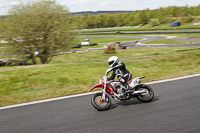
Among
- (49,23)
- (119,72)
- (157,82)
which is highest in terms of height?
(49,23)

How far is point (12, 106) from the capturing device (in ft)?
25.1

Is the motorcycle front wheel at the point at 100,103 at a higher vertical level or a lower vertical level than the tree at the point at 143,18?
lower

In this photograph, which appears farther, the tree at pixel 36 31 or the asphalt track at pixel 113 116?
the tree at pixel 36 31

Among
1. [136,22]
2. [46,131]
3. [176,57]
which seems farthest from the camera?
[136,22]

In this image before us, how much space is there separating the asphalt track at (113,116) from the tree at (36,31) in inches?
501

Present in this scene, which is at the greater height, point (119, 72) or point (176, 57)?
point (119, 72)

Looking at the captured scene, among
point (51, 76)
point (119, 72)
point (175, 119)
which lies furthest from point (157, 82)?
point (51, 76)

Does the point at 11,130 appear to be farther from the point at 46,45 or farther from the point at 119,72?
the point at 46,45

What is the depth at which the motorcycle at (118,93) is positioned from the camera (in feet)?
22.2

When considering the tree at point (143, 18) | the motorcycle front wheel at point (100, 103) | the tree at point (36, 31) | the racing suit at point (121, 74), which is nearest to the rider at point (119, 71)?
the racing suit at point (121, 74)

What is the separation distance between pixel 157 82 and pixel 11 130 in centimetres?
597

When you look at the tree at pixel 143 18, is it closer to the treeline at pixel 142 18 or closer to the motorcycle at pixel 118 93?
the treeline at pixel 142 18

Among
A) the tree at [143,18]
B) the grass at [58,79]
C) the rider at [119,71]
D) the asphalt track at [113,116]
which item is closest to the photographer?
the asphalt track at [113,116]

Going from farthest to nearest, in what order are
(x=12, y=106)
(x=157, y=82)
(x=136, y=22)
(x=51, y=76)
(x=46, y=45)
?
(x=136, y=22) → (x=46, y=45) → (x=51, y=76) → (x=157, y=82) → (x=12, y=106)
